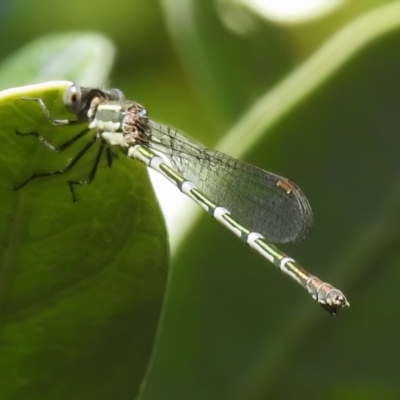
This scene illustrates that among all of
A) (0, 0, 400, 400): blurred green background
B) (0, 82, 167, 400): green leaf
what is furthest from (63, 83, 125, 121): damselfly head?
(0, 0, 400, 400): blurred green background

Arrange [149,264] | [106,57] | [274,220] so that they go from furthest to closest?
[274,220] < [106,57] < [149,264]

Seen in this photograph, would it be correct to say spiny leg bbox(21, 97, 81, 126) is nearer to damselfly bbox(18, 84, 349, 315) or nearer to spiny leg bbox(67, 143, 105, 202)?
spiny leg bbox(67, 143, 105, 202)

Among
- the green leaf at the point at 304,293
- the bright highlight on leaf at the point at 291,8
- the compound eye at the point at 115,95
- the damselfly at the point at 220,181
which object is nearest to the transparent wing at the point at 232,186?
the damselfly at the point at 220,181

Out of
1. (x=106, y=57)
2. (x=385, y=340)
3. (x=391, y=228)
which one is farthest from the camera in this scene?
(x=106, y=57)

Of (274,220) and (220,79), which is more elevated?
(220,79)

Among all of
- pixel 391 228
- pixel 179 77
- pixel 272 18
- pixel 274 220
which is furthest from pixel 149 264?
pixel 179 77

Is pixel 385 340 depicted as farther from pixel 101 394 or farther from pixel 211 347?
pixel 101 394
